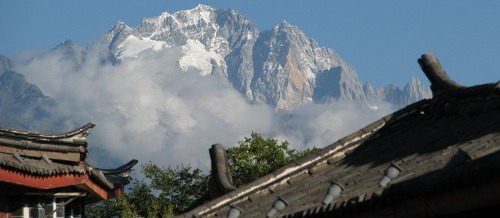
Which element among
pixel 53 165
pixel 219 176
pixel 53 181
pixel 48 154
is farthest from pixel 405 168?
pixel 48 154

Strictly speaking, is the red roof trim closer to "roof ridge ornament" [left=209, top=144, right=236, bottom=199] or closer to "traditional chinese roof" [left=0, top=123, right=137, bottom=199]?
"traditional chinese roof" [left=0, top=123, right=137, bottom=199]

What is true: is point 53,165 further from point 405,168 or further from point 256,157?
point 256,157

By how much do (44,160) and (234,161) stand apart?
7263 cm

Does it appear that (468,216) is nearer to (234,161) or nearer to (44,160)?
(44,160)

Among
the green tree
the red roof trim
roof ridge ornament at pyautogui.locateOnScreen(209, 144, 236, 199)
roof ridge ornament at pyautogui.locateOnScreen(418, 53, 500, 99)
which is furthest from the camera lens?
the green tree

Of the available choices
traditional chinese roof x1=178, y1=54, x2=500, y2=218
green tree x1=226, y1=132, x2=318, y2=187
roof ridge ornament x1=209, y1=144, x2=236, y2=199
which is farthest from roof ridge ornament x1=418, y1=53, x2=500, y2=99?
green tree x1=226, y1=132, x2=318, y2=187

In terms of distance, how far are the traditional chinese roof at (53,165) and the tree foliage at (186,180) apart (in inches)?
2323

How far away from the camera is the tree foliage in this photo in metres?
97.1

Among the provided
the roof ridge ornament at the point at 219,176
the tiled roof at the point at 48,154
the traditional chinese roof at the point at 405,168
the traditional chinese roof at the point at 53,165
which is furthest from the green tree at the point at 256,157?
the traditional chinese roof at the point at 405,168

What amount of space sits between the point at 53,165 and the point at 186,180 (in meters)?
89.1

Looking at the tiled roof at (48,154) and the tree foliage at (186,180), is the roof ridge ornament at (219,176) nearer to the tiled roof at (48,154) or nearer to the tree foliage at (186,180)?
the tiled roof at (48,154)

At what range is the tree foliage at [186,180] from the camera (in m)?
97.1

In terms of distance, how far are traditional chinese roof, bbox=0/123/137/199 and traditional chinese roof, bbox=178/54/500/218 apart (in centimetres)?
943

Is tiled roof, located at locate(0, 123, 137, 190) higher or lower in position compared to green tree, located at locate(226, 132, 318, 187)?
lower
